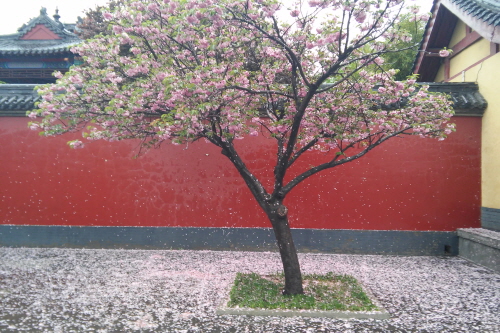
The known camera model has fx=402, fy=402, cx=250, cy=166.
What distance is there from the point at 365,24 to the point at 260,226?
457 centimetres

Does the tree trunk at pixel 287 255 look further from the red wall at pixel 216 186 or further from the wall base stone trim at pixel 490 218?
the wall base stone trim at pixel 490 218

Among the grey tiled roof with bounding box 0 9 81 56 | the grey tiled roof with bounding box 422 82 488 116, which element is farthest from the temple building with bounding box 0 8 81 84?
the grey tiled roof with bounding box 422 82 488 116

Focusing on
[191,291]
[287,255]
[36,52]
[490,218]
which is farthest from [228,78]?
[36,52]

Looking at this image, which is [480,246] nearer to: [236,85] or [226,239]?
[226,239]

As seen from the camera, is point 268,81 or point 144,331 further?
point 268,81

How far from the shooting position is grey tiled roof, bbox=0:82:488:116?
297 inches

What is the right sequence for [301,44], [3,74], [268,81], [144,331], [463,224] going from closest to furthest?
[144,331]
[301,44]
[268,81]
[463,224]
[3,74]

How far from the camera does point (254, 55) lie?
5.52 m

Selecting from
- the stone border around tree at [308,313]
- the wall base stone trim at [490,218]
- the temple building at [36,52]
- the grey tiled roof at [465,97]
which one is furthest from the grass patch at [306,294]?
the temple building at [36,52]

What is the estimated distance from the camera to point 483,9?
680 cm

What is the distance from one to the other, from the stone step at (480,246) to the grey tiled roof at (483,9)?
135 inches

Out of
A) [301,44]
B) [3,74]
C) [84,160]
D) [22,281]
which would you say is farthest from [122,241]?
[3,74]

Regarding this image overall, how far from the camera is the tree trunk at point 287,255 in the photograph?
5.24 metres

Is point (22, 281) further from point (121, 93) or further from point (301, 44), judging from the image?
point (301, 44)
